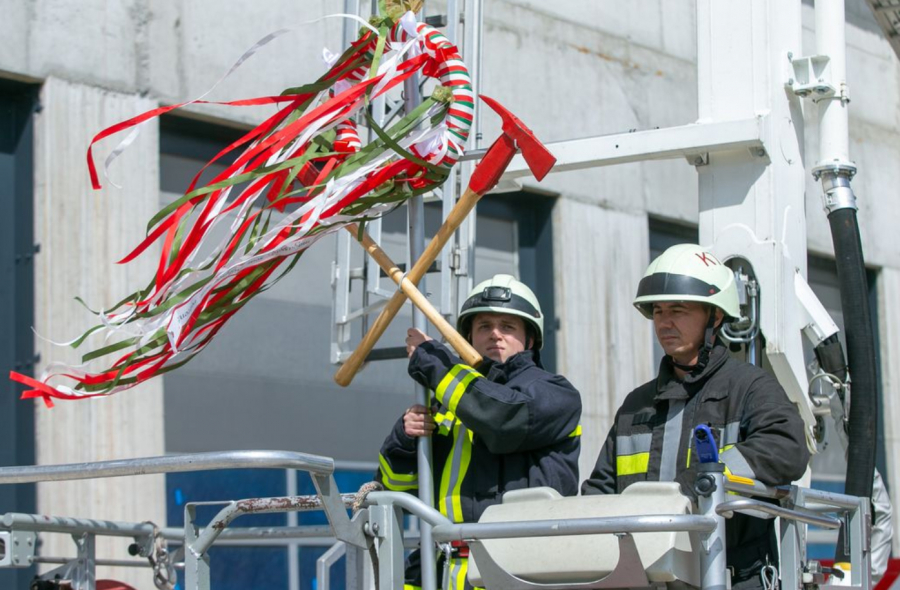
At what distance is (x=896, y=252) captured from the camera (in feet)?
43.5

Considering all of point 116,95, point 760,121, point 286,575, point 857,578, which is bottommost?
point 286,575

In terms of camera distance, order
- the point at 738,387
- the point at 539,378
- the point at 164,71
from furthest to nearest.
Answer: the point at 164,71, the point at 539,378, the point at 738,387

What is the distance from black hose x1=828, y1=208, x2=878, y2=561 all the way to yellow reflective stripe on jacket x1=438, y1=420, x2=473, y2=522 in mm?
1589

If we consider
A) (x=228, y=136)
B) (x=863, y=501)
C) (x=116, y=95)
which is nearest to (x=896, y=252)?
(x=228, y=136)

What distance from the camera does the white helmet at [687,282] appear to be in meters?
4.64

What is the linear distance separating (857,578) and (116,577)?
4370 mm

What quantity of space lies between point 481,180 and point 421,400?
0.75 m

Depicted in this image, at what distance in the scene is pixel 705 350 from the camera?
4.58 m

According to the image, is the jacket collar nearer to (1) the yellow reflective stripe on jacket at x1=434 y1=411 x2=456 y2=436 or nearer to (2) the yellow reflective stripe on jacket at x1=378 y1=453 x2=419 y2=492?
(1) the yellow reflective stripe on jacket at x1=434 y1=411 x2=456 y2=436

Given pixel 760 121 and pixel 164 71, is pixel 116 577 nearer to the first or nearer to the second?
pixel 164 71

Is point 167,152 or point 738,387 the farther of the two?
point 167,152

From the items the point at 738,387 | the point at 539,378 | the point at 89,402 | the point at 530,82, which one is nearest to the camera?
the point at 738,387

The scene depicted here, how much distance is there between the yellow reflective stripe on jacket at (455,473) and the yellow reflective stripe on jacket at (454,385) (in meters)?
0.27

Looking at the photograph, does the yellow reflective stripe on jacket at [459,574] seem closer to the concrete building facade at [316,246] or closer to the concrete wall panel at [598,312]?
the concrete building facade at [316,246]
